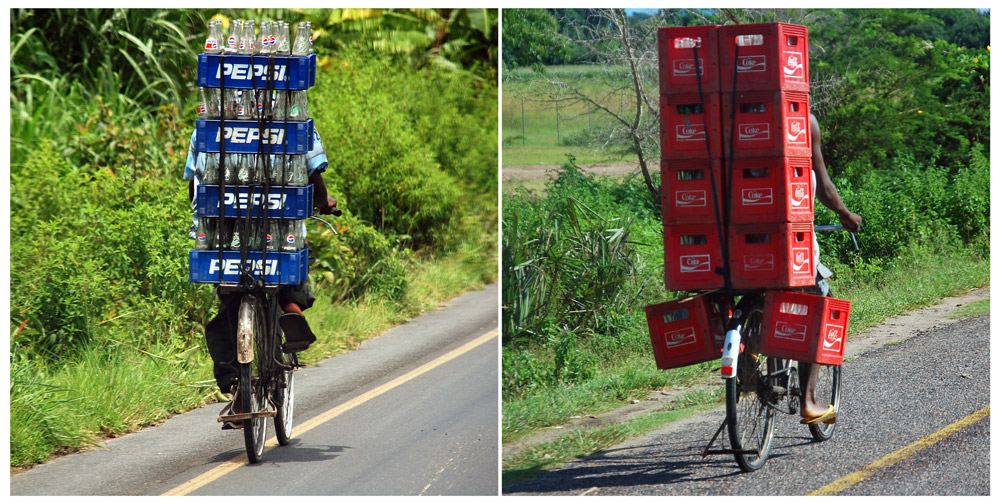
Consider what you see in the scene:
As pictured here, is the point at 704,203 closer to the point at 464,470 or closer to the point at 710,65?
the point at 710,65

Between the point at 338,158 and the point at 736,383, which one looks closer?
the point at 736,383

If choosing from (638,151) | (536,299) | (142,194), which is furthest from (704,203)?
(142,194)

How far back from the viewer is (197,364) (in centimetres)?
672

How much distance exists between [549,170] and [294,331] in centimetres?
144

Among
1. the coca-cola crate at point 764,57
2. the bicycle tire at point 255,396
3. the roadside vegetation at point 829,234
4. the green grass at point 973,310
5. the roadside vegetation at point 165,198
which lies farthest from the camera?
the roadside vegetation at point 165,198

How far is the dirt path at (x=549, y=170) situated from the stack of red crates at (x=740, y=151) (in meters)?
0.42

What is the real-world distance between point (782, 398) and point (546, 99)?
66.9 inches

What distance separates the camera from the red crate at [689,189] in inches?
173

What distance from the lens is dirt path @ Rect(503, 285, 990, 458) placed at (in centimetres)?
471

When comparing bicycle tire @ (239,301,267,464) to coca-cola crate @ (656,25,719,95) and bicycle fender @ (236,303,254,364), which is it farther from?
coca-cola crate @ (656,25,719,95)

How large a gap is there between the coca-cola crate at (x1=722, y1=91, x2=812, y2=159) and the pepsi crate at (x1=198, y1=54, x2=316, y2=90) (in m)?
1.85

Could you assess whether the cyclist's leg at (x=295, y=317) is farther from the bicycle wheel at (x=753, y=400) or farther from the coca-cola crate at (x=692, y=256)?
the bicycle wheel at (x=753, y=400)

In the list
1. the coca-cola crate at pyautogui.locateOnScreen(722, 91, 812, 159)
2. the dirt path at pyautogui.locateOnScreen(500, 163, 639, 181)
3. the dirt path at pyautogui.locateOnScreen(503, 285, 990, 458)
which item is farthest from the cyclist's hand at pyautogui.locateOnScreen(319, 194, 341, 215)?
the coca-cola crate at pyautogui.locateOnScreen(722, 91, 812, 159)

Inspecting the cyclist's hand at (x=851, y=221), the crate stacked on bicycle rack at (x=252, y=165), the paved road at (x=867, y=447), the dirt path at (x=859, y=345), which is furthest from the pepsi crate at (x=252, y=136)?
the cyclist's hand at (x=851, y=221)
